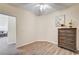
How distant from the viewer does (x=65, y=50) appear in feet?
8.06

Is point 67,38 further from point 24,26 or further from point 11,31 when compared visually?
point 11,31

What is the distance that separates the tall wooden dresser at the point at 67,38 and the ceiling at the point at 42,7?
0.50 m

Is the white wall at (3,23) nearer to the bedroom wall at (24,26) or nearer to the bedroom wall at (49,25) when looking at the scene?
the bedroom wall at (24,26)

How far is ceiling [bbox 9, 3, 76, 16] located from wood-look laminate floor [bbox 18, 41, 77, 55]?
0.70 meters

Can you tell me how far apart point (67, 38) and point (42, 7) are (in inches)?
36.1

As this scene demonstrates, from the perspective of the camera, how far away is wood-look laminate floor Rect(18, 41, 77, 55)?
243cm

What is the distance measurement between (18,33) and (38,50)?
0.59 metres

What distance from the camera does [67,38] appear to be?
Answer: 2.54 metres

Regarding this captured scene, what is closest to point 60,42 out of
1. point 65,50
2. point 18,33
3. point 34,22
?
point 65,50

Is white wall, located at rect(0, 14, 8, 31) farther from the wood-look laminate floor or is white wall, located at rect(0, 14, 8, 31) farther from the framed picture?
the framed picture

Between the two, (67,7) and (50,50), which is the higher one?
(67,7)

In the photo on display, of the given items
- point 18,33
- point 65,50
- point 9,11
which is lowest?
point 65,50

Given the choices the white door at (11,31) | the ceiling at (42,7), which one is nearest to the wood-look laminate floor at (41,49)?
the white door at (11,31)
